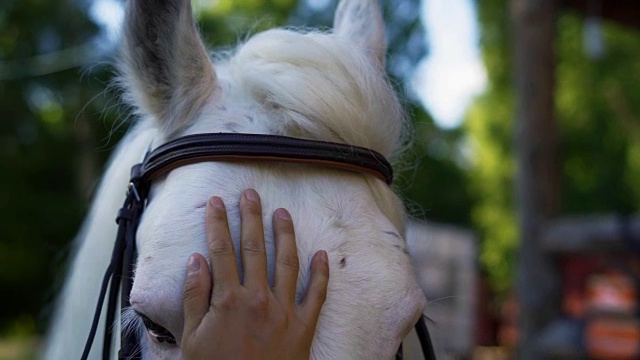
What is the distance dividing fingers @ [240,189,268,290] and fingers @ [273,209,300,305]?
2 cm

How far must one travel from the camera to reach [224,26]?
29.9 feet

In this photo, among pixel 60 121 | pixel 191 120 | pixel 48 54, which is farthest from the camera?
pixel 60 121

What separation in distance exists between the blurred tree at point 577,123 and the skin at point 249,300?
14.6 metres

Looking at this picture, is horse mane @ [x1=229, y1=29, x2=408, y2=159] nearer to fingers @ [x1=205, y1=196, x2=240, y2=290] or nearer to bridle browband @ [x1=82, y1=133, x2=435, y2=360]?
bridle browband @ [x1=82, y1=133, x2=435, y2=360]

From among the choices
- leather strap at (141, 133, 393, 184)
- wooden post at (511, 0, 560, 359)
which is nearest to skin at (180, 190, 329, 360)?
leather strap at (141, 133, 393, 184)

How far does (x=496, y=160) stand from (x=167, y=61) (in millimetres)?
17481

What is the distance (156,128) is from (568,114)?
1654 centimetres

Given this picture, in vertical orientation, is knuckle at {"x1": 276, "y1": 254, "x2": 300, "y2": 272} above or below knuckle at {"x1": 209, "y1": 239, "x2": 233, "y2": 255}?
below

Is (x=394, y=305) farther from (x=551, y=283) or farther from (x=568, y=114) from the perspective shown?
(x=568, y=114)

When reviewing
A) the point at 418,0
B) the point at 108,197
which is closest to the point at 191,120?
the point at 108,197

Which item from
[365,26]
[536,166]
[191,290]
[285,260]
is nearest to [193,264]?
[191,290]

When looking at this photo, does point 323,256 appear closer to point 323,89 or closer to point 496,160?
point 323,89

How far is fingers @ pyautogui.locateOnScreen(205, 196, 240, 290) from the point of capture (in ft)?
3.78

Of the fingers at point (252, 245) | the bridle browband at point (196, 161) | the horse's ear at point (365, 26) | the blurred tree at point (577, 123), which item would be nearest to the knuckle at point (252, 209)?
the fingers at point (252, 245)
